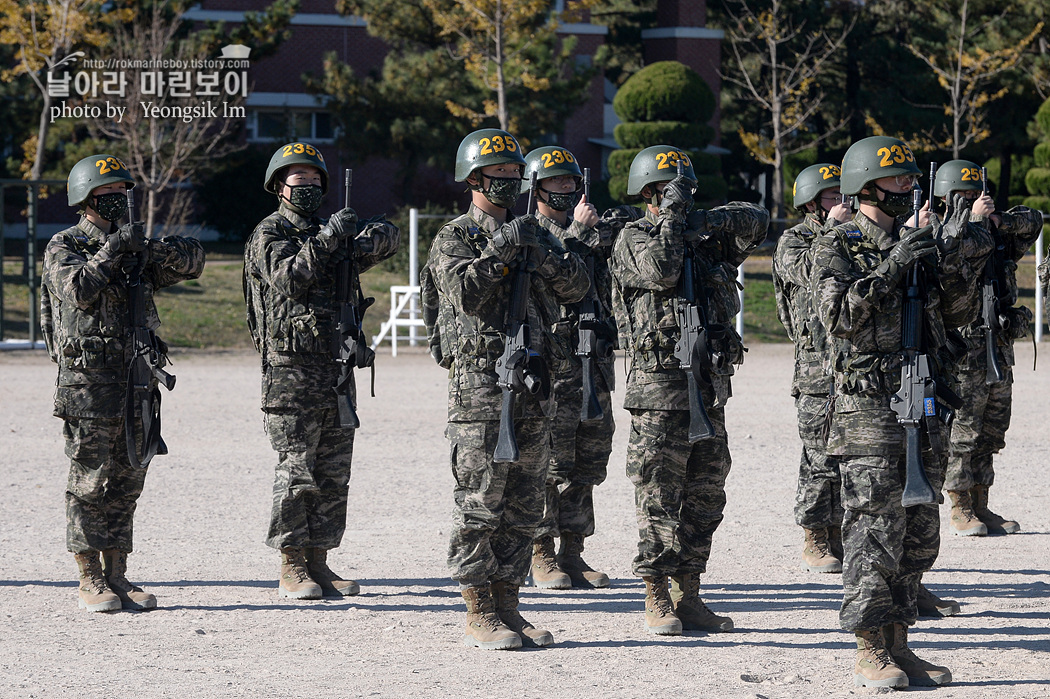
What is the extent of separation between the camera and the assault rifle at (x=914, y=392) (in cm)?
540

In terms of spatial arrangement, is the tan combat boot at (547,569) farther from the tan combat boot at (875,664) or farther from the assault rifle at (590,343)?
the tan combat boot at (875,664)

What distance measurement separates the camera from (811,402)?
789 centimetres

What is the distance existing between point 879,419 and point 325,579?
Answer: 3232 millimetres

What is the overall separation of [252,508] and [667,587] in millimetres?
3871

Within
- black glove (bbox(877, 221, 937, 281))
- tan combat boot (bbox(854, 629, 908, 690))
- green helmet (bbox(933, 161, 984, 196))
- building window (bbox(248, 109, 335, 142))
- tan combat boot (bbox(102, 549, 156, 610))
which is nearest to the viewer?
black glove (bbox(877, 221, 937, 281))

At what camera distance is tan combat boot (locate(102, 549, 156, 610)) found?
23.1 ft

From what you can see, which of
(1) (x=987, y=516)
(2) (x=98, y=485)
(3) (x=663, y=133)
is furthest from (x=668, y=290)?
(3) (x=663, y=133)

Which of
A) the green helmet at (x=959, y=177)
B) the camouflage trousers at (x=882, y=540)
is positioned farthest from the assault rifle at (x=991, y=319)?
the camouflage trousers at (x=882, y=540)

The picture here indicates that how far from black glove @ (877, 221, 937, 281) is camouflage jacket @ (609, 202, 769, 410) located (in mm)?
1336

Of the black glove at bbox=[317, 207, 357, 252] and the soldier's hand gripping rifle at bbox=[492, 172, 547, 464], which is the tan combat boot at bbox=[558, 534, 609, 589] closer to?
the soldier's hand gripping rifle at bbox=[492, 172, 547, 464]

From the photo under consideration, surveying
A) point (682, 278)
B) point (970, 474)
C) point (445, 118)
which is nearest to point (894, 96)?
point (445, 118)

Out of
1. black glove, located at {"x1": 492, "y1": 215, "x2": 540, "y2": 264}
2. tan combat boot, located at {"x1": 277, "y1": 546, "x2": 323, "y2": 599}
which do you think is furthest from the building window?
black glove, located at {"x1": 492, "y1": 215, "x2": 540, "y2": 264}

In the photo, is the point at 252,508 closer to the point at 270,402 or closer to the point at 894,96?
the point at 270,402

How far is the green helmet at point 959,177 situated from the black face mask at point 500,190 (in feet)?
11.6
